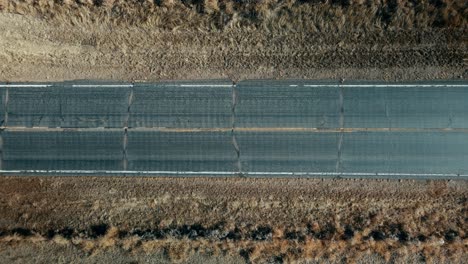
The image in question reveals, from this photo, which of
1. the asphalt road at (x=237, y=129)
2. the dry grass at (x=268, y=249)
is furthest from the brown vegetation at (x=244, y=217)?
the asphalt road at (x=237, y=129)

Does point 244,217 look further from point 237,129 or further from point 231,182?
point 237,129

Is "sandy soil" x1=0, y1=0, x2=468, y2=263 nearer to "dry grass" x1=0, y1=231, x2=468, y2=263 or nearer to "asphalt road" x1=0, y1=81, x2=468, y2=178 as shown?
"dry grass" x1=0, y1=231, x2=468, y2=263

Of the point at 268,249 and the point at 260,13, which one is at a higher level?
the point at 260,13

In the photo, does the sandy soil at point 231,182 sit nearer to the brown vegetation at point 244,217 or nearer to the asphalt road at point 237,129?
the brown vegetation at point 244,217

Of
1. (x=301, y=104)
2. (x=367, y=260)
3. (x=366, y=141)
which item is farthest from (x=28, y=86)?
(x=367, y=260)

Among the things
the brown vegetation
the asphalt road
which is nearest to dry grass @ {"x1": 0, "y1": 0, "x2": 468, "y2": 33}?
the asphalt road

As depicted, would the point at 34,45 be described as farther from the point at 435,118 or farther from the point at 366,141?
the point at 435,118

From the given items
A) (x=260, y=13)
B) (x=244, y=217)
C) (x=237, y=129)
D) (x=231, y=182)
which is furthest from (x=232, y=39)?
(x=244, y=217)
